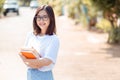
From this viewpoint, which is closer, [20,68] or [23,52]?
[23,52]

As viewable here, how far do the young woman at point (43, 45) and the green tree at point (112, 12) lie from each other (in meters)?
11.7

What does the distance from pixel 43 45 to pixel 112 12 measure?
1233 cm

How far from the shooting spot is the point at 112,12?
52.9ft

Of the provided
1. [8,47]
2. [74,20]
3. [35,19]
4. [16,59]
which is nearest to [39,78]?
[35,19]

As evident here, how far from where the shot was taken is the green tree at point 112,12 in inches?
619

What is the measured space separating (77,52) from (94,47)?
5.21 ft

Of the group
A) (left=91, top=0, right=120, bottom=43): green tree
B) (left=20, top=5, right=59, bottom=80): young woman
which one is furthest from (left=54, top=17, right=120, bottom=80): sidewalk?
(left=20, top=5, right=59, bottom=80): young woman

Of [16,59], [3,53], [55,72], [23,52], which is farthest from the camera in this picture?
[3,53]

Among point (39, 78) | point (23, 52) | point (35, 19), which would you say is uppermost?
point (35, 19)

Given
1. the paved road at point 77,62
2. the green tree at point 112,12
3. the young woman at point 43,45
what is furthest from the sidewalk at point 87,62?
the young woman at point 43,45

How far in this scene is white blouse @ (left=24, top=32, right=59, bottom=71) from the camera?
Result: 397cm

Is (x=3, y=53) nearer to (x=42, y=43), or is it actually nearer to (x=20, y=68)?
(x=20, y=68)

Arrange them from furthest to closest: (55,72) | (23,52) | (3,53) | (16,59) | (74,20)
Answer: (74,20) → (3,53) → (16,59) → (55,72) → (23,52)

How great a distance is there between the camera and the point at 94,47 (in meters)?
15.8
